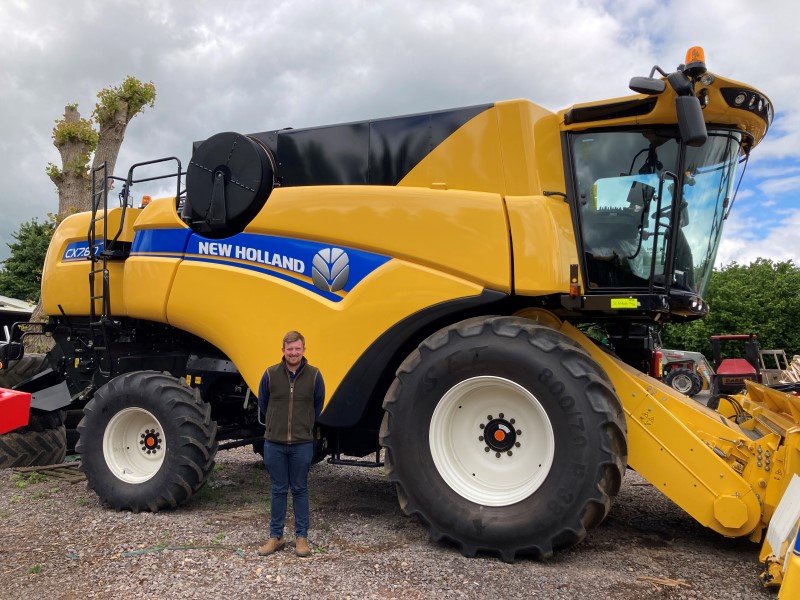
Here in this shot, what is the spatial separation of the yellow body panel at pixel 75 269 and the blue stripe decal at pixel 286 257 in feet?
2.60

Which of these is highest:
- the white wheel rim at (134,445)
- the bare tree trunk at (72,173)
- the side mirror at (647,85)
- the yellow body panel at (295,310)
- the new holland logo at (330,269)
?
the bare tree trunk at (72,173)

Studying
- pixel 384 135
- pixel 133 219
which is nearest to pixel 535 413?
pixel 384 135

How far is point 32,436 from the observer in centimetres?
704

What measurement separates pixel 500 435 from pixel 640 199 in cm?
187

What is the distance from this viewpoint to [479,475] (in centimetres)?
423

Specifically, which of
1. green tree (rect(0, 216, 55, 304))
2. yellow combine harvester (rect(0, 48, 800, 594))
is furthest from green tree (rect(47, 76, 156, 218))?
green tree (rect(0, 216, 55, 304))

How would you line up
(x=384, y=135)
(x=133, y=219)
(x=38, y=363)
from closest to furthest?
(x=384, y=135)
(x=133, y=219)
(x=38, y=363)

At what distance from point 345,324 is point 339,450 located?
1119mm

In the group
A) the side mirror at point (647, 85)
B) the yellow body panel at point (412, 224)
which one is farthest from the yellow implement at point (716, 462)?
the side mirror at point (647, 85)

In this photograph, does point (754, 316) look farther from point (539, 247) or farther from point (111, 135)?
point (539, 247)

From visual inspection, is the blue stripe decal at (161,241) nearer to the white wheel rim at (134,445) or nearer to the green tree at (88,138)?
the white wheel rim at (134,445)

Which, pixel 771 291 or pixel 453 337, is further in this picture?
pixel 771 291

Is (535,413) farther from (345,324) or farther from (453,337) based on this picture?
(345,324)

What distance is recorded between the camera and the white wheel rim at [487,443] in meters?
4.07
